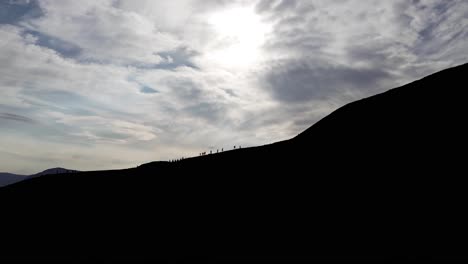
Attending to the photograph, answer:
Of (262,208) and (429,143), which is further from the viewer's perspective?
(262,208)

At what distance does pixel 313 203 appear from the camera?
59.9ft

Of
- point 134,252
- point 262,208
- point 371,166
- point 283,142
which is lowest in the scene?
point 134,252

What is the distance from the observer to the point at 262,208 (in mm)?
20344

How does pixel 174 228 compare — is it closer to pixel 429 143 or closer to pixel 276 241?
pixel 276 241

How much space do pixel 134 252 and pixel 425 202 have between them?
15034mm

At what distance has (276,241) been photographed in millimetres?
16375

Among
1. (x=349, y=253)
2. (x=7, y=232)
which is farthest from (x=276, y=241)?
(x=7, y=232)

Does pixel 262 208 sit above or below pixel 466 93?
below

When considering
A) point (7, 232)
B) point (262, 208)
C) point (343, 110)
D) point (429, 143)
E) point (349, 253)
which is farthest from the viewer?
point (7, 232)

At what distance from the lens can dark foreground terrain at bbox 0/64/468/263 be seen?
1358 cm

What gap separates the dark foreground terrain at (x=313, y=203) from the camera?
13578mm

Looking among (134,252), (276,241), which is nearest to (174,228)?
(134,252)

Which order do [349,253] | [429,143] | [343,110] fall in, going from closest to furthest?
1. [349,253]
2. [429,143]
3. [343,110]

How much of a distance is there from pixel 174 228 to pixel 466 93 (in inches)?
719
